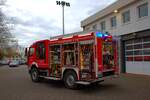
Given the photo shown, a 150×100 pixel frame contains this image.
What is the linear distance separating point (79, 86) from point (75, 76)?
749mm

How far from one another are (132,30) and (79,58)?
9798 millimetres

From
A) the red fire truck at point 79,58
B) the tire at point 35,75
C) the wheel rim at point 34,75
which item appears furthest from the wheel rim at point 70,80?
the wheel rim at point 34,75

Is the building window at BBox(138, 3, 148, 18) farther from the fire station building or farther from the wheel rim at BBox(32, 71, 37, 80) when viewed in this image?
the wheel rim at BBox(32, 71, 37, 80)

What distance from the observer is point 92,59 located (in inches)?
430

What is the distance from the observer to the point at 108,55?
39.8 feet

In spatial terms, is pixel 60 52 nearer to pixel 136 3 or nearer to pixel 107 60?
pixel 107 60

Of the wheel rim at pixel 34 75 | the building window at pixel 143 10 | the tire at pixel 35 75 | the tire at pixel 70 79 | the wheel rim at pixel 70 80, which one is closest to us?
the tire at pixel 70 79

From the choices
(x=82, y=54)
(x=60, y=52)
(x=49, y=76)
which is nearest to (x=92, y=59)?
(x=82, y=54)

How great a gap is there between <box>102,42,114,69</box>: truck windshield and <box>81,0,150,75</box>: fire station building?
6627 mm

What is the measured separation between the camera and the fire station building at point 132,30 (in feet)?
59.5

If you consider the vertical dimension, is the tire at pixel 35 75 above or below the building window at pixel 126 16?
below

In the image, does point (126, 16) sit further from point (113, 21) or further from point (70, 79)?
point (70, 79)

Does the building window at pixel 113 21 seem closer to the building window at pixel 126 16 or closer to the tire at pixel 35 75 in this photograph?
the building window at pixel 126 16

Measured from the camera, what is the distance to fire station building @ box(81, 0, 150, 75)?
18.1m
